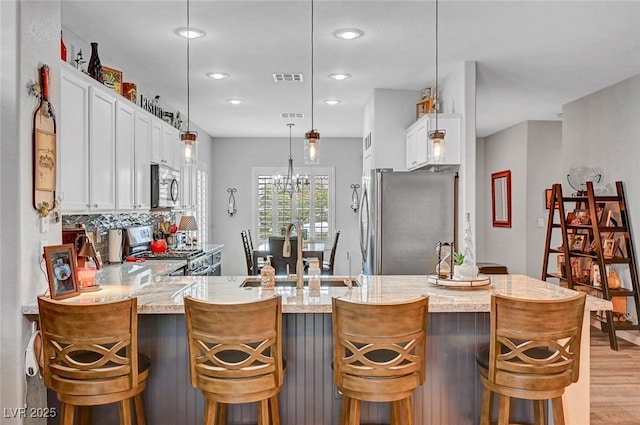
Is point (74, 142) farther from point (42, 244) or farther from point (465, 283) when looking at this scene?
point (465, 283)

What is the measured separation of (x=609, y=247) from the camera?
5.13 m

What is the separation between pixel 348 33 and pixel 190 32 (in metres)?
1.17

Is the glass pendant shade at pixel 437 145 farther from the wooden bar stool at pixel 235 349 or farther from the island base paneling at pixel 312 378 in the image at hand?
the wooden bar stool at pixel 235 349

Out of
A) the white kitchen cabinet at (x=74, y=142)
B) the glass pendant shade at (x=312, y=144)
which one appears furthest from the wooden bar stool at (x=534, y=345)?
the white kitchen cabinet at (x=74, y=142)

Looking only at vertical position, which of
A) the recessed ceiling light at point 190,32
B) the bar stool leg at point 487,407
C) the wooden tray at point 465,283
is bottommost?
the bar stool leg at point 487,407

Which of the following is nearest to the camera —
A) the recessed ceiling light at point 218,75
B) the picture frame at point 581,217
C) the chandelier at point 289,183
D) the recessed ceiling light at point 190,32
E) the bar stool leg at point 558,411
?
the bar stool leg at point 558,411

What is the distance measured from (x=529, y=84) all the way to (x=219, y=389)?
4.61m

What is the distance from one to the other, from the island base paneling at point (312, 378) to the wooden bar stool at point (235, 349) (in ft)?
1.54

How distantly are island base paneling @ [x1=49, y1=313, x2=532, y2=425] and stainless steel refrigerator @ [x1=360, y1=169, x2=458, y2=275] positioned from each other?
1.97 metres

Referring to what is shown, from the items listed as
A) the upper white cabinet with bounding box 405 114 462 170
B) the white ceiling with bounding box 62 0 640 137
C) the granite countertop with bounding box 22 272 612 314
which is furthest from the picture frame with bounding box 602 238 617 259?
the granite countertop with bounding box 22 272 612 314

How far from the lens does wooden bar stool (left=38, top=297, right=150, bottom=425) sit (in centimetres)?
215

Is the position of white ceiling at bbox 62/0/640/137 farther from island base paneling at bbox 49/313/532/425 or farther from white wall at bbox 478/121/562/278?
island base paneling at bbox 49/313/532/425

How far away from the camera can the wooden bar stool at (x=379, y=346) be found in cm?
215

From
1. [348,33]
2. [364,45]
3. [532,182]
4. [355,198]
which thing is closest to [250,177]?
[355,198]
